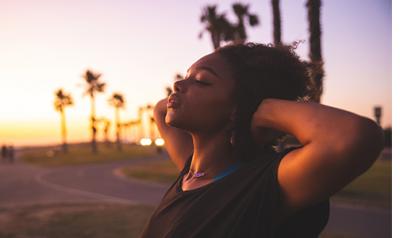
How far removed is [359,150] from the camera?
40.6 inches

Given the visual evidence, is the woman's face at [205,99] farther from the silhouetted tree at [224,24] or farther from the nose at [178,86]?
the silhouetted tree at [224,24]

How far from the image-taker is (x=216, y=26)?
21.4m

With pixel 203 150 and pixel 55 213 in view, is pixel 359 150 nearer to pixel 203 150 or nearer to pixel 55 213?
pixel 203 150

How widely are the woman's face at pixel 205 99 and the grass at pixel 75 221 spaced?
21.0ft

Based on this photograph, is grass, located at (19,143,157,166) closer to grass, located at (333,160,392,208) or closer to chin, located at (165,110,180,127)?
grass, located at (333,160,392,208)

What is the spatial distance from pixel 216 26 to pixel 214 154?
67.7 ft

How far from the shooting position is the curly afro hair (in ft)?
4.65

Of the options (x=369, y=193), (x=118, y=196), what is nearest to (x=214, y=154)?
(x=118, y=196)

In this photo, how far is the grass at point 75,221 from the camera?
7.72m

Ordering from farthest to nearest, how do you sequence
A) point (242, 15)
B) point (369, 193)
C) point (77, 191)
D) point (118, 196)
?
1. point (242, 15)
2. point (77, 191)
3. point (118, 196)
4. point (369, 193)

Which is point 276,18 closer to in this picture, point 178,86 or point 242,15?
point 242,15

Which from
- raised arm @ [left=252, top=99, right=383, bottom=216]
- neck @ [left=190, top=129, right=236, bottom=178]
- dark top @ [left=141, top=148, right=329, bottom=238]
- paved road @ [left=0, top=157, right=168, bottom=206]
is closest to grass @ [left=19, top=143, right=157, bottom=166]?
paved road @ [left=0, top=157, right=168, bottom=206]

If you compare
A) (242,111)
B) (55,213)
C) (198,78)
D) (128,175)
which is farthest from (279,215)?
(128,175)

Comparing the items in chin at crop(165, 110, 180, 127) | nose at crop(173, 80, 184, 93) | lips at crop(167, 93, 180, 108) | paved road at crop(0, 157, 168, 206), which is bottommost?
paved road at crop(0, 157, 168, 206)
